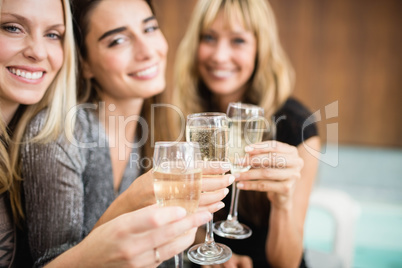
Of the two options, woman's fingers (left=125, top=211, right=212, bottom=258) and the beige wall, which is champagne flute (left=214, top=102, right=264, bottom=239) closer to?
woman's fingers (left=125, top=211, right=212, bottom=258)

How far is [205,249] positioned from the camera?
1171mm

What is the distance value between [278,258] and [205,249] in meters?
0.67

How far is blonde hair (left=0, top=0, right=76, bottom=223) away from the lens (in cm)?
135

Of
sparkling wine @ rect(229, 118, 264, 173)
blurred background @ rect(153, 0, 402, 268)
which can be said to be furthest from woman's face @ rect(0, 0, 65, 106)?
blurred background @ rect(153, 0, 402, 268)

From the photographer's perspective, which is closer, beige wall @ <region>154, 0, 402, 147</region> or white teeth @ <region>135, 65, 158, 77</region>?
white teeth @ <region>135, 65, 158, 77</region>

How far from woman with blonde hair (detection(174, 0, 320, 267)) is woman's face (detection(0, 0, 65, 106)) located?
0.99 m

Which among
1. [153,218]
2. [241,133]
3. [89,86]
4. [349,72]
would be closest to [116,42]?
[89,86]

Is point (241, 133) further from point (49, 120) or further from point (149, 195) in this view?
point (49, 120)

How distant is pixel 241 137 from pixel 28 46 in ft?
2.86

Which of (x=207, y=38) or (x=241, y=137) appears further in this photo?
(x=207, y=38)

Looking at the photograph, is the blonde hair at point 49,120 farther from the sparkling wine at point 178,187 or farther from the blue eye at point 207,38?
the blue eye at point 207,38

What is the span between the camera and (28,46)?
4.07 feet

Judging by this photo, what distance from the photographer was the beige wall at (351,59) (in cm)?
550

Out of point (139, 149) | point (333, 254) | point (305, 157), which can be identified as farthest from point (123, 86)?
point (333, 254)
